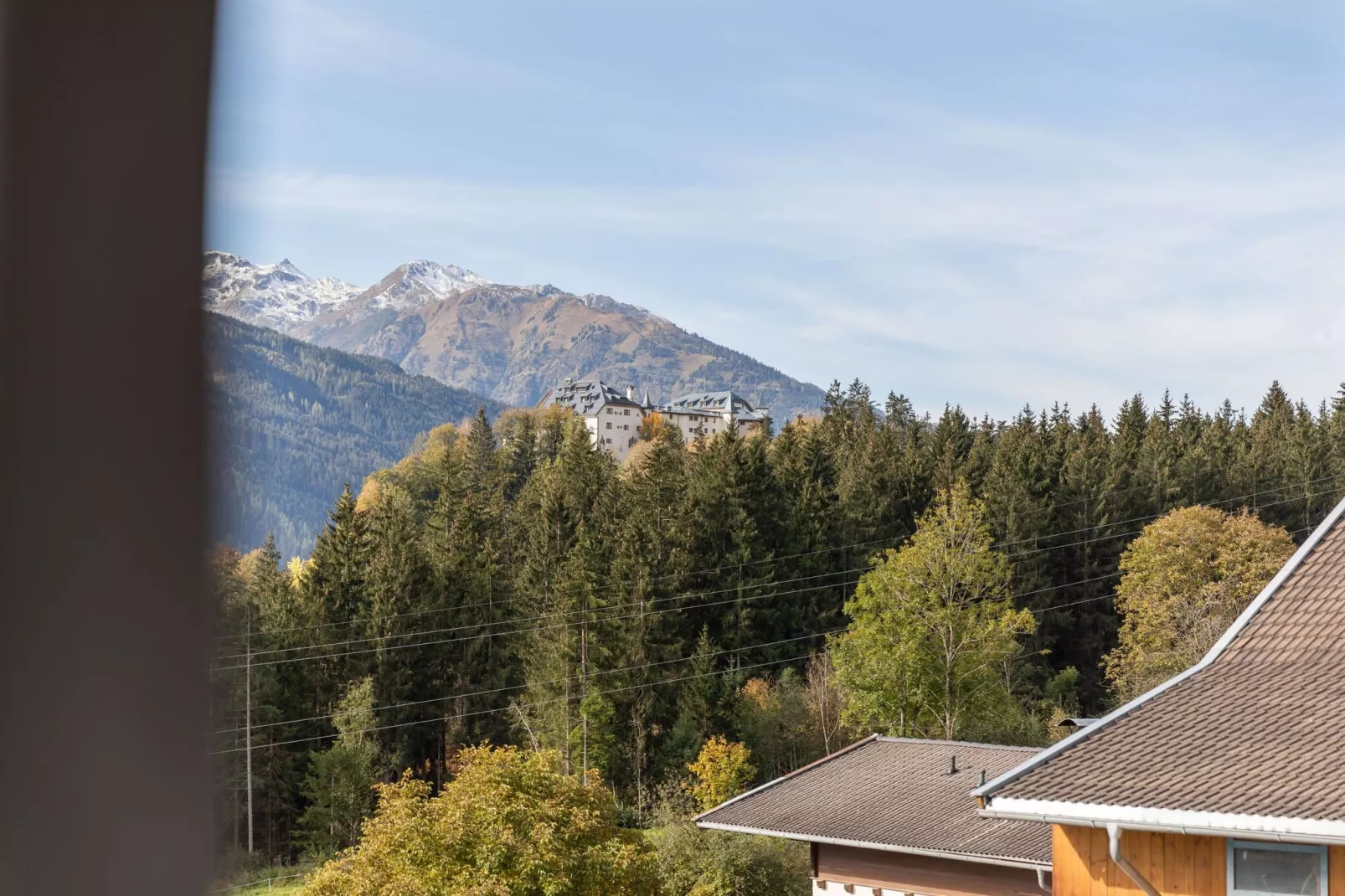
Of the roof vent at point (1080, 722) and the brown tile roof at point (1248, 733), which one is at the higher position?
the brown tile roof at point (1248, 733)

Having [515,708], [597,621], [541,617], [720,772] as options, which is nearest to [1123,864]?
[720,772]

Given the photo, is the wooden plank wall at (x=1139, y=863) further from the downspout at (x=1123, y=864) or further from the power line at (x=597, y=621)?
the power line at (x=597, y=621)

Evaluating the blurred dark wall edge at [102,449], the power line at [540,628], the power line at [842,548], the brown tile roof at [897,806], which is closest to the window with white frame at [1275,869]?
the blurred dark wall edge at [102,449]

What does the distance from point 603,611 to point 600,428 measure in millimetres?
62401

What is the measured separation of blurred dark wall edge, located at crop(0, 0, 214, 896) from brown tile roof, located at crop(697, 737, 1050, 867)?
1216 centimetres

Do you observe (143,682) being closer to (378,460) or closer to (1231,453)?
(1231,453)

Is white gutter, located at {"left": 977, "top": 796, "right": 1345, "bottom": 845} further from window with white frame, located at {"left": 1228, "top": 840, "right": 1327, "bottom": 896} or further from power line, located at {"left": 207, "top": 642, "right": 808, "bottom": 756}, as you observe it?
power line, located at {"left": 207, "top": 642, "right": 808, "bottom": 756}

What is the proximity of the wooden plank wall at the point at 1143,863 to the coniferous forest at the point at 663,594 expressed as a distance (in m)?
21.8

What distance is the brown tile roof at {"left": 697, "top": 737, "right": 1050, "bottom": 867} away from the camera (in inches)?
527

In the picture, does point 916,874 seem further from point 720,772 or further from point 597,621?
point 597,621

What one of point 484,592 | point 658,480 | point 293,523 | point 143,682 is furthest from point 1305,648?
point 293,523

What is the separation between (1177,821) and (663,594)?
107 feet

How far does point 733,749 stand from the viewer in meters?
30.7

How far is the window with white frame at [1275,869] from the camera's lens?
5.52m
